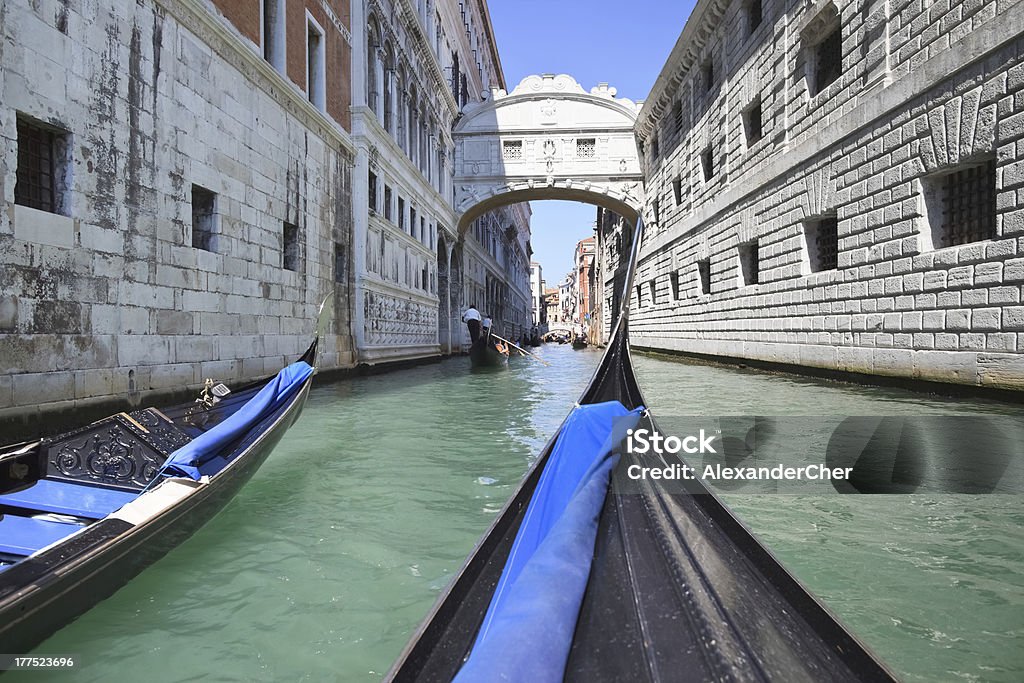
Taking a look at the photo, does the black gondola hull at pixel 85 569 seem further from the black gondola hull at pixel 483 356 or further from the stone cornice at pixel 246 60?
the black gondola hull at pixel 483 356

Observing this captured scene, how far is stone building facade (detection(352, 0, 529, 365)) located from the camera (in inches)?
368

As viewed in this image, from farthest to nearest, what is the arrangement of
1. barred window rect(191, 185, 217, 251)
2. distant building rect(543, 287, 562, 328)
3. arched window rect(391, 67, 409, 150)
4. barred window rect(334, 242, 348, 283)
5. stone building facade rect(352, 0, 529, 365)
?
distant building rect(543, 287, 562, 328)
arched window rect(391, 67, 409, 150)
stone building facade rect(352, 0, 529, 365)
barred window rect(334, 242, 348, 283)
barred window rect(191, 185, 217, 251)

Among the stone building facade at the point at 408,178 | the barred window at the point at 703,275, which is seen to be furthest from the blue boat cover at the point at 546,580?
the barred window at the point at 703,275

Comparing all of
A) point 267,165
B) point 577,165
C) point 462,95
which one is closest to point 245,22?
point 267,165

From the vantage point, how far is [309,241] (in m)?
7.56

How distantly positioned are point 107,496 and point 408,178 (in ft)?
35.3

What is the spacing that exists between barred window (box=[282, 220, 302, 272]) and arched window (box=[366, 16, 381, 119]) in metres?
3.81

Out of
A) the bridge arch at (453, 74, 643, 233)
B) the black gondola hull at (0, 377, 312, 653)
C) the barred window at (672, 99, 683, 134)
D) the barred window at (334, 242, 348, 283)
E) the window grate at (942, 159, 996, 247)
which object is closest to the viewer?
the black gondola hull at (0, 377, 312, 653)

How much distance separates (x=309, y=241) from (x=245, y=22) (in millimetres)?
2537

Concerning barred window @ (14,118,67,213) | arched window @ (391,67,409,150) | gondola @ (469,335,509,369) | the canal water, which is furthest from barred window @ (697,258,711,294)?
barred window @ (14,118,67,213)

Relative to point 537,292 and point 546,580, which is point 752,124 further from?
point 537,292

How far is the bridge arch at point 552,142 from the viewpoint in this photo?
15.8m

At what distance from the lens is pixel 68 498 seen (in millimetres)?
2020

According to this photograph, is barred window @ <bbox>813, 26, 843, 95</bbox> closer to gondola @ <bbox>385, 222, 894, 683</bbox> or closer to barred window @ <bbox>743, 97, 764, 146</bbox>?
barred window @ <bbox>743, 97, 764, 146</bbox>
